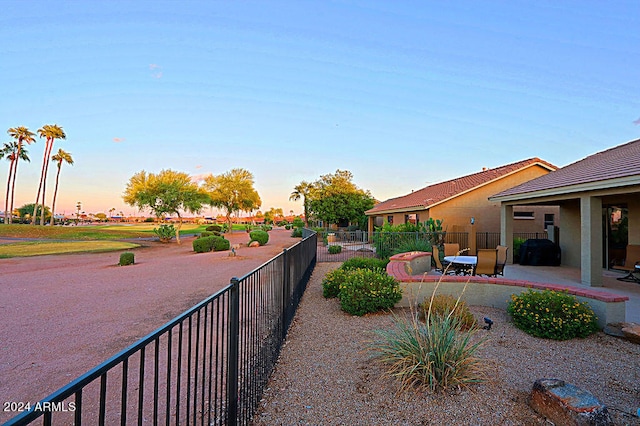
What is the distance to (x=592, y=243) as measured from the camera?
8.23m

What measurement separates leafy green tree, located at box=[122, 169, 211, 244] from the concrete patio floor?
27508 mm

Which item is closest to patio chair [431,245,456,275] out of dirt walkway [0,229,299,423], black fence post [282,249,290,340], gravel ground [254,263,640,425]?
gravel ground [254,263,640,425]

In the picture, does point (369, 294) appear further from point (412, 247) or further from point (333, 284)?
point (412, 247)

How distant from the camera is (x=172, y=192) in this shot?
30.5m

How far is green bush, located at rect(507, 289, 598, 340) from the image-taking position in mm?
4836

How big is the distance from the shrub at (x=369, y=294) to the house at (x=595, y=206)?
5581mm

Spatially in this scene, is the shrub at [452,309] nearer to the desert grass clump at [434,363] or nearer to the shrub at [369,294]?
the shrub at [369,294]

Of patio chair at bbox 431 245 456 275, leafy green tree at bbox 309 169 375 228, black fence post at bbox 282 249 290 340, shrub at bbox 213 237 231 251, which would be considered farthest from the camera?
leafy green tree at bbox 309 169 375 228

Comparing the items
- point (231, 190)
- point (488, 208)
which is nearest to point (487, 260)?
point (488, 208)

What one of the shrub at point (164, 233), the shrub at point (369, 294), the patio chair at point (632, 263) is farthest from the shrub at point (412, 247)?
the shrub at point (164, 233)

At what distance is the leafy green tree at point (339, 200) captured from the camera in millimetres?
35688

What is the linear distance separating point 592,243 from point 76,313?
39.2 ft

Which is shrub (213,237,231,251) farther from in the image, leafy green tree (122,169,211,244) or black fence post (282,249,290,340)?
black fence post (282,249,290,340)

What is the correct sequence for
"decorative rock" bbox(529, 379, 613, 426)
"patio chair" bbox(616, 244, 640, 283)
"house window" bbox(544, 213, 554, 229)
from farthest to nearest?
"house window" bbox(544, 213, 554, 229), "patio chair" bbox(616, 244, 640, 283), "decorative rock" bbox(529, 379, 613, 426)
